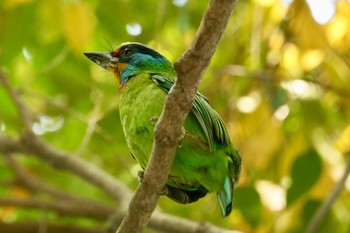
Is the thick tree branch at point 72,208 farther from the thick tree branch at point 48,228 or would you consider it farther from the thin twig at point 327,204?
the thin twig at point 327,204

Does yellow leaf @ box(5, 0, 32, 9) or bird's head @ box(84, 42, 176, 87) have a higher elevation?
yellow leaf @ box(5, 0, 32, 9)

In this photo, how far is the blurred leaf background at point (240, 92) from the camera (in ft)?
12.5

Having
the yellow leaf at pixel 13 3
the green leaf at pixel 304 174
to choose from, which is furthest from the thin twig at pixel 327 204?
the yellow leaf at pixel 13 3

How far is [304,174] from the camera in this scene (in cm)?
366

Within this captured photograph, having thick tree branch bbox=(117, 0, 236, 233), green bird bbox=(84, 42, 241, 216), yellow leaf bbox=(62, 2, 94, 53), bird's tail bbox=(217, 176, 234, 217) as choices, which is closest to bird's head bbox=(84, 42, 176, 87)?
green bird bbox=(84, 42, 241, 216)

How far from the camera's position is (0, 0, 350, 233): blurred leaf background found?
3811 mm

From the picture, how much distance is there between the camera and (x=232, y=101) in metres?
4.34

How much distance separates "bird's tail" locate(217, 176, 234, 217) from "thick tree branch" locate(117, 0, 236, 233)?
0.47 meters

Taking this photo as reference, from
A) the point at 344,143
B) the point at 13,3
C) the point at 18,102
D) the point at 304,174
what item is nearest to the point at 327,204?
the point at 304,174

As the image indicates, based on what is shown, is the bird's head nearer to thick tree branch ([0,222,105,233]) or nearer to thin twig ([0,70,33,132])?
thin twig ([0,70,33,132])

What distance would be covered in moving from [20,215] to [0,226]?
807 mm

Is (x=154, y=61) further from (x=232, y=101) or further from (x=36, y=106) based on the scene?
(x=36, y=106)

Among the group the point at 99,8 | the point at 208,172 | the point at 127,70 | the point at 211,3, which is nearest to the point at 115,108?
the point at 99,8

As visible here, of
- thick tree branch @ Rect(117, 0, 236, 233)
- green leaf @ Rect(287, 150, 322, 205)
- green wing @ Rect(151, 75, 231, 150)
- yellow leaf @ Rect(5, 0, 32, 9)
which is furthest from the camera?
yellow leaf @ Rect(5, 0, 32, 9)
